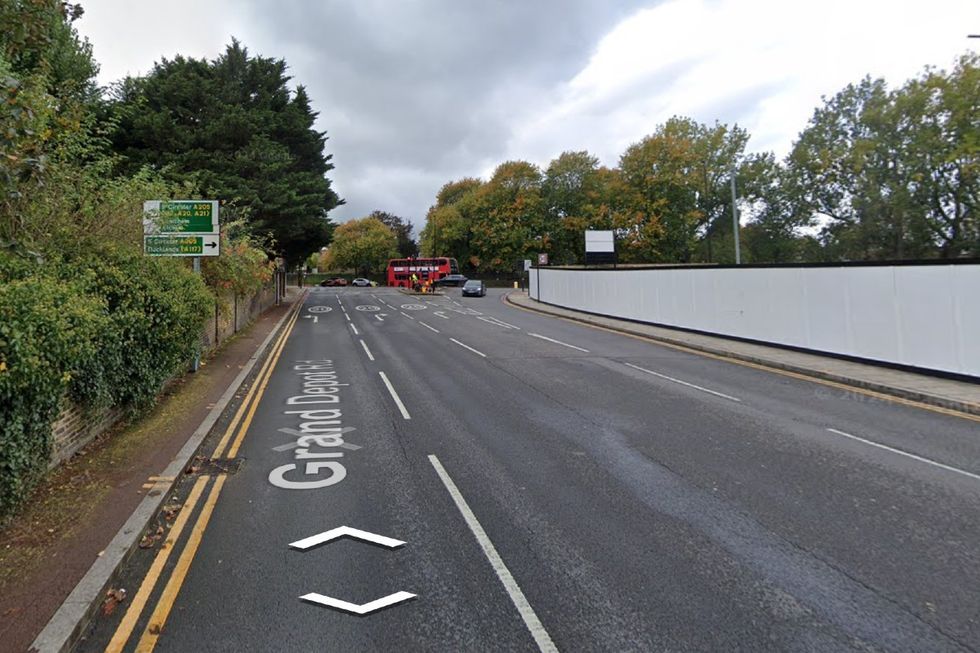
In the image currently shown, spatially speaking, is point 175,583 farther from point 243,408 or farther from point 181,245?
point 181,245

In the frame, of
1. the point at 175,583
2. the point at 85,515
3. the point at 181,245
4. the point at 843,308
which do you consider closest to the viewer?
the point at 175,583

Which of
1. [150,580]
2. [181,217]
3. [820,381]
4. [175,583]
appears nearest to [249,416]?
[150,580]

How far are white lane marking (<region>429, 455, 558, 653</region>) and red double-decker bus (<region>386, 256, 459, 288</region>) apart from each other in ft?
191

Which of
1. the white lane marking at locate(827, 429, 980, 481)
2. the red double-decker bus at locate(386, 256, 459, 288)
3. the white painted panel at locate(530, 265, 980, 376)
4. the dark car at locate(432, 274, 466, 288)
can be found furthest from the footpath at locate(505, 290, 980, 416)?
the red double-decker bus at locate(386, 256, 459, 288)

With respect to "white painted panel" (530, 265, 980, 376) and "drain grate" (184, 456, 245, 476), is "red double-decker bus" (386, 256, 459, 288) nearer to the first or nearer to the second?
"white painted panel" (530, 265, 980, 376)

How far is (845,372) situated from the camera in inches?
474

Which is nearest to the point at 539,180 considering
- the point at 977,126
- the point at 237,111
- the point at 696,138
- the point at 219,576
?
the point at 696,138

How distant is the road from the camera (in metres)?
3.45

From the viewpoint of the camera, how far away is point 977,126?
38.4 meters

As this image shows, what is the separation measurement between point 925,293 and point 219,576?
13.5 m

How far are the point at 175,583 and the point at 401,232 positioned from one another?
112729 millimetres

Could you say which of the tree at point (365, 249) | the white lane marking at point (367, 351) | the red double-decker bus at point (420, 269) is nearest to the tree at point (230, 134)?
the white lane marking at point (367, 351)

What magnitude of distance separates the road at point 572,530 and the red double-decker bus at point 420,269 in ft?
183

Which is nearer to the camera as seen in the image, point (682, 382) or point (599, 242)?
point (682, 382)
